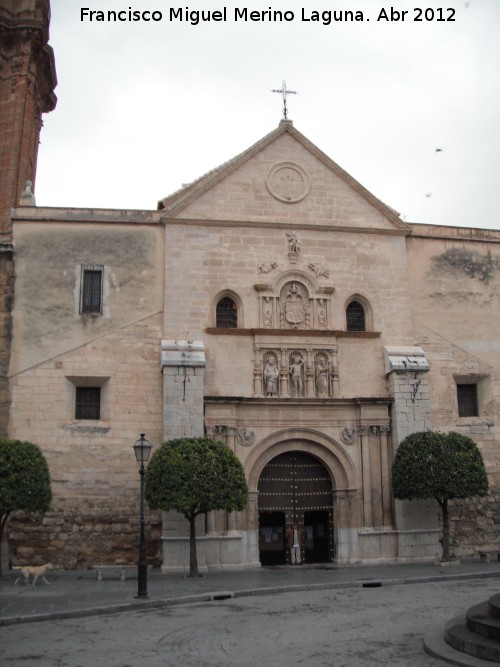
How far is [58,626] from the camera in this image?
12539mm

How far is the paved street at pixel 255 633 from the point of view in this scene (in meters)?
9.52

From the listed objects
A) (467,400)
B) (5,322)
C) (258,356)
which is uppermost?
(5,322)

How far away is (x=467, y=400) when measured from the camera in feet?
78.7

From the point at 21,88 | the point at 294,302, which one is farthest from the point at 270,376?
the point at 21,88

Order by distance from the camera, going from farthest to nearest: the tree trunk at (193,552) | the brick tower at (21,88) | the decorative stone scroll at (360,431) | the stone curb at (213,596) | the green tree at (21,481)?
the brick tower at (21,88), the decorative stone scroll at (360,431), the tree trunk at (193,552), the green tree at (21,481), the stone curb at (213,596)

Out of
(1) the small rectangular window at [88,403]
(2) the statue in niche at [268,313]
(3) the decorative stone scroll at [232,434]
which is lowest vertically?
(3) the decorative stone scroll at [232,434]

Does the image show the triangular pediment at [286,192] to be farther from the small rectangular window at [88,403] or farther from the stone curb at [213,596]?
the stone curb at [213,596]

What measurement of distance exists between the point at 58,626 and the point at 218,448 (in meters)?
7.61

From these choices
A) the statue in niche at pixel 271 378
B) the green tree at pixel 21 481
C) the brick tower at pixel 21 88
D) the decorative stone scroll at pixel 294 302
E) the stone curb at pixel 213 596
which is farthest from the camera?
the brick tower at pixel 21 88

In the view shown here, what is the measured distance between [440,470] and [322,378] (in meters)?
4.50

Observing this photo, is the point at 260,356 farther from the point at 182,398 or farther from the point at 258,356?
the point at 182,398

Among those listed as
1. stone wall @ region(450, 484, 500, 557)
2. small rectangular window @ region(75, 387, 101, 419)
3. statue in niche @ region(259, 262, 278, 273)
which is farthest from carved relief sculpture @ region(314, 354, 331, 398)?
small rectangular window @ region(75, 387, 101, 419)

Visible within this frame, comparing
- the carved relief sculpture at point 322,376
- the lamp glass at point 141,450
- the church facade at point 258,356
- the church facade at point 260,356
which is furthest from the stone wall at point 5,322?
the carved relief sculpture at point 322,376

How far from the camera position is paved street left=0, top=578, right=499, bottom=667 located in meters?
9.52
